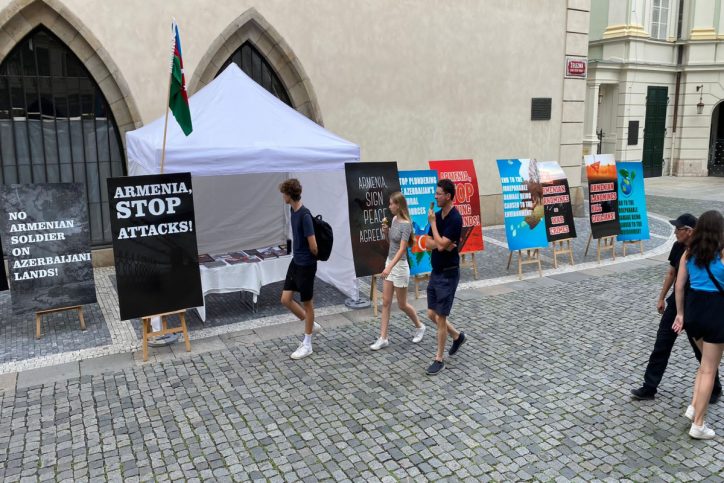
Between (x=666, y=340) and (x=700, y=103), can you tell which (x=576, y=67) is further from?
(x=700, y=103)

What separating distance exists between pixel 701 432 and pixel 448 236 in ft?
8.16

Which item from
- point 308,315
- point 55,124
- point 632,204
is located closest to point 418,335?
point 308,315

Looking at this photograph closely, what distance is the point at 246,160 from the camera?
6672 mm

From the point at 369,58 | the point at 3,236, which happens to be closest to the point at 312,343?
the point at 3,236

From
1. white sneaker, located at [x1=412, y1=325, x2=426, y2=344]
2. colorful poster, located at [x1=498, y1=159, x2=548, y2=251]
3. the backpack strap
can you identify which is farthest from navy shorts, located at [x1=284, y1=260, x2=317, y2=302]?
colorful poster, located at [x1=498, y1=159, x2=548, y2=251]

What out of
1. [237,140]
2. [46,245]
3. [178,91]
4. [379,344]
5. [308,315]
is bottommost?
[379,344]

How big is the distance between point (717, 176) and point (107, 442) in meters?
26.0

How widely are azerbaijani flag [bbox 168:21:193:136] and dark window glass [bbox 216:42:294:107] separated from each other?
4.64m

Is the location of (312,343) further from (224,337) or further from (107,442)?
(107,442)

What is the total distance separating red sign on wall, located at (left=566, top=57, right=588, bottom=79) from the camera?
13695 mm

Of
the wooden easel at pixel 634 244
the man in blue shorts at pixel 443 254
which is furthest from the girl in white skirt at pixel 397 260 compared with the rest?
the wooden easel at pixel 634 244

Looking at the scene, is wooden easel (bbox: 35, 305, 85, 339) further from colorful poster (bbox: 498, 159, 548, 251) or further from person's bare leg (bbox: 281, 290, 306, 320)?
colorful poster (bbox: 498, 159, 548, 251)

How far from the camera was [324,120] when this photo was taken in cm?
1091

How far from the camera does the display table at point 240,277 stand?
7180mm
